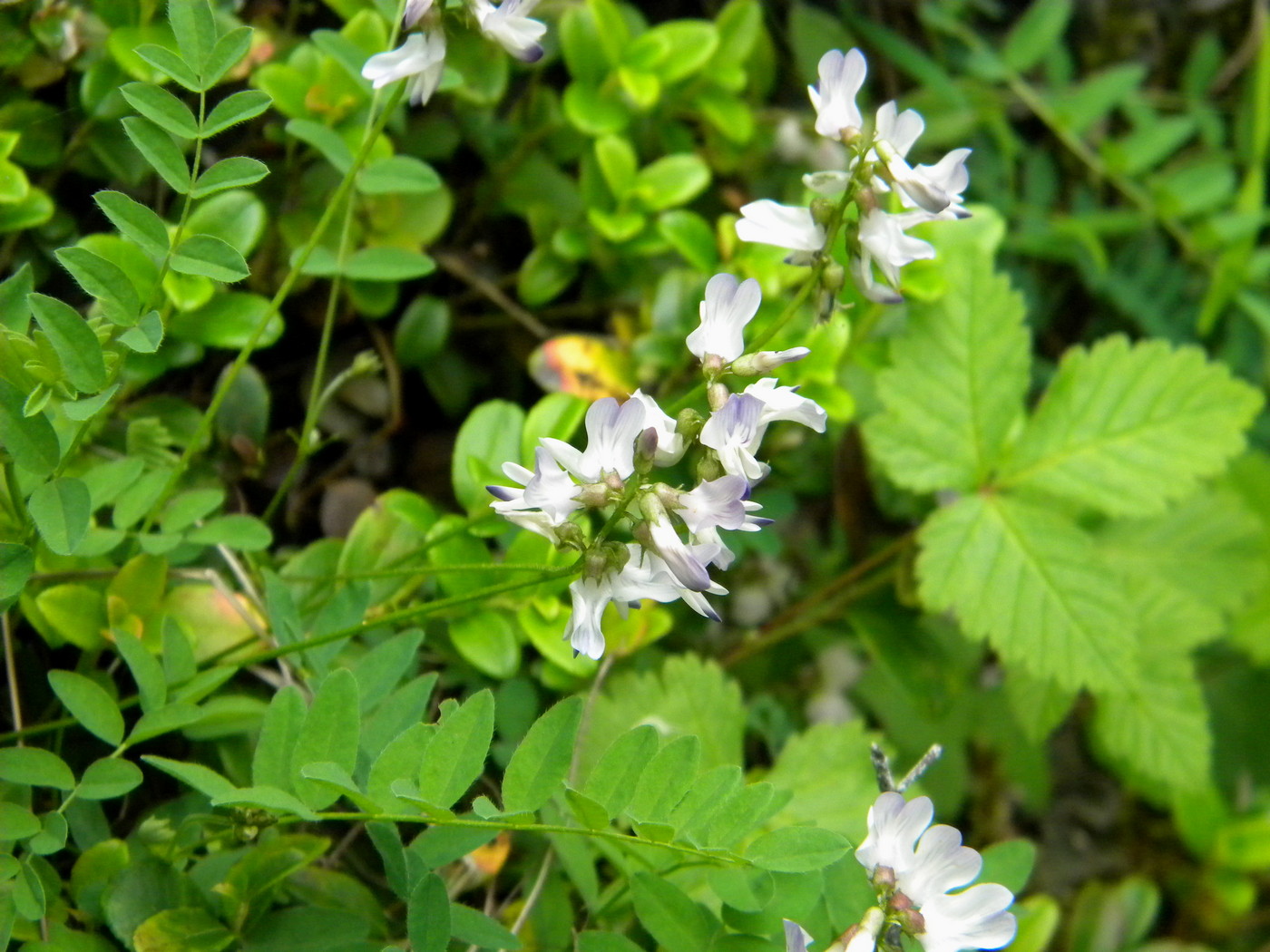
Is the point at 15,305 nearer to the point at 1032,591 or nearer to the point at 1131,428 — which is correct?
the point at 1032,591

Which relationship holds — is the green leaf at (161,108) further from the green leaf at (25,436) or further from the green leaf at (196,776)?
the green leaf at (196,776)

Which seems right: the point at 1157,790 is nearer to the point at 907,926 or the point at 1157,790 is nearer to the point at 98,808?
the point at 907,926

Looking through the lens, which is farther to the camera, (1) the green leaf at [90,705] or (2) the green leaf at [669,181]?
(2) the green leaf at [669,181]

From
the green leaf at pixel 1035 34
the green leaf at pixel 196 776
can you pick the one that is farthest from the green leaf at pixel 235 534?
the green leaf at pixel 1035 34

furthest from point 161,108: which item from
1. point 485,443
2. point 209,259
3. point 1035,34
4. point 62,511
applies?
point 1035,34

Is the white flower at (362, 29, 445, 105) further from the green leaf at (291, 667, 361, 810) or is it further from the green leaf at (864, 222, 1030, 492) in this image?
the green leaf at (864, 222, 1030, 492)

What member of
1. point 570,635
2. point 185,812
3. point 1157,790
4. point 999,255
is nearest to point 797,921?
point 570,635
